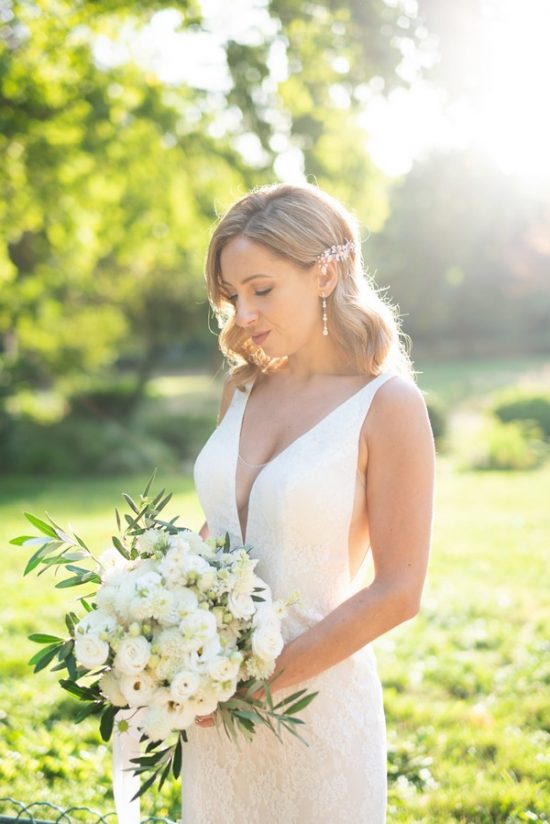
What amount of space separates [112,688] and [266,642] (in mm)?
426

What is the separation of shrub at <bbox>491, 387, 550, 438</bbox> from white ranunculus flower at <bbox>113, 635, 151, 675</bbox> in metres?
20.4

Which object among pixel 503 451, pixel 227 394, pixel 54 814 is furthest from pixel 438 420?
pixel 227 394

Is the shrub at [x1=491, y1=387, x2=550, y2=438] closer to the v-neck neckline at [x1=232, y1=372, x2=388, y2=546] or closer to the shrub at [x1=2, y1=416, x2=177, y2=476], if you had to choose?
the shrub at [x1=2, y1=416, x2=177, y2=476]

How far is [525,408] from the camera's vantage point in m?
22.2

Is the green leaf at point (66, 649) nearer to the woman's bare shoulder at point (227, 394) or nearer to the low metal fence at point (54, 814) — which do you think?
the woman's bare shoulder at point (227, 394)

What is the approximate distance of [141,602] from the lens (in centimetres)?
212

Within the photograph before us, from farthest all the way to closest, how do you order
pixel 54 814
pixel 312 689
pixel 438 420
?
1. pixel 438 420
2. pixel 54 814
3. pixel 312 689

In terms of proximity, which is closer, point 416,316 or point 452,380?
point 452,380

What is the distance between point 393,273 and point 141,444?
33.0m

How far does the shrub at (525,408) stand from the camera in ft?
71.2

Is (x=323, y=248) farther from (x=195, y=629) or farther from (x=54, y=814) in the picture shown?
(x=54, y=814)

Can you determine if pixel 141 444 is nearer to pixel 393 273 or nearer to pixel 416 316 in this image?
pixel 393 273

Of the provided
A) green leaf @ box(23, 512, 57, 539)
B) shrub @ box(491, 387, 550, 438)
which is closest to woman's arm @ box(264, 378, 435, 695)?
green leaf @ box(23, 512, 57, 539)

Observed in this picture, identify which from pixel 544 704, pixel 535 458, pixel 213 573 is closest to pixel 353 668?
pixel 213 573
